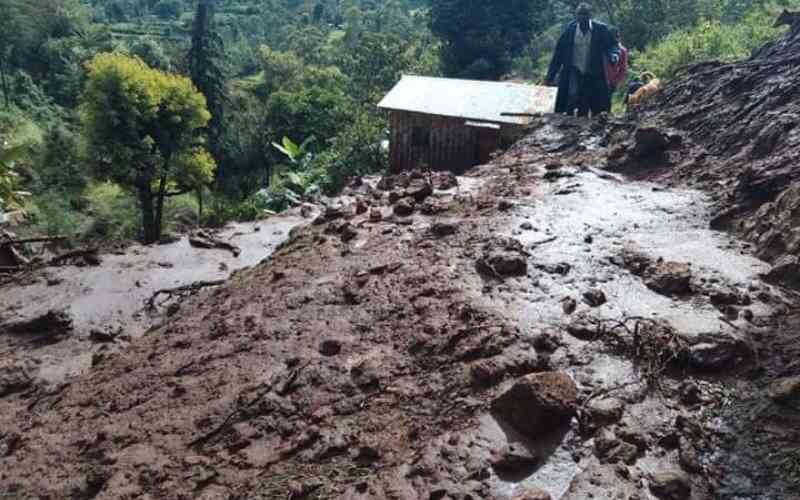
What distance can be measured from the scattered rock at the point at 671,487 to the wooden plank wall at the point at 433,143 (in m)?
10.0

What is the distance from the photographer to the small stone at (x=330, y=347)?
5324 millimetres

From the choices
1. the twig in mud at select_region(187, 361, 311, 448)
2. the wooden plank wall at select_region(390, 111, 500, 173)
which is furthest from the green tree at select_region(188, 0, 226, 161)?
the twig in mud at select_region(187, 361, 311, 448)

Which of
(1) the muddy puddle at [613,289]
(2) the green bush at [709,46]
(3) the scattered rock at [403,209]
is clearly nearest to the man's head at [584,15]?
(1) the muddy puddle at [613,289]

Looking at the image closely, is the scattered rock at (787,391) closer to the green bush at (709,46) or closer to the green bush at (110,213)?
the green bush at (709,46)

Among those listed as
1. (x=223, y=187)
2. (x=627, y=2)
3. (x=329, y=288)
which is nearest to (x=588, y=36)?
(x=329, y=288)

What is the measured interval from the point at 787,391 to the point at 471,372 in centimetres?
193

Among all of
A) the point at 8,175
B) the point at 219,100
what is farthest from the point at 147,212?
the point at 219,100

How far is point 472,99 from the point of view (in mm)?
13625

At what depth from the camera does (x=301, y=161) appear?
77.6ft

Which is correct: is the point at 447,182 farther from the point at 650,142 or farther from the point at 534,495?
the point at 534,495

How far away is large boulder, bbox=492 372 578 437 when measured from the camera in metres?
3.92

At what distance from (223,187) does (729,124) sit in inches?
1059

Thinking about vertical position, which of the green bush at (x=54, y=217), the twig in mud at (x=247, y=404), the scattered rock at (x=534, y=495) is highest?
A: the scattered rock at (x=534, y=495)

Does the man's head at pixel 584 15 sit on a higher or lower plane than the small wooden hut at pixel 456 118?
higher
